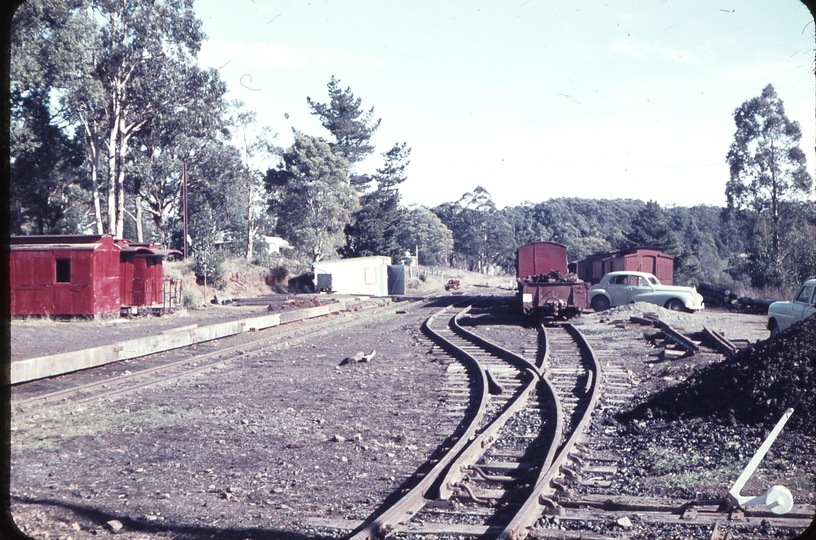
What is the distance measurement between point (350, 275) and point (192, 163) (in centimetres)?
1384

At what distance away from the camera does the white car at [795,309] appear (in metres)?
11.3

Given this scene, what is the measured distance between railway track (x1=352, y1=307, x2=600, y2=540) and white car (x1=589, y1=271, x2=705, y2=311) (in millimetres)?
13301

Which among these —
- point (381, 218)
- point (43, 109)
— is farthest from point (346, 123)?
point (43, 109)

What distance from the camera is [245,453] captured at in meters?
5.98

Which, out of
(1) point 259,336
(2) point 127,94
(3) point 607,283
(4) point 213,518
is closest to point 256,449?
(4) point 213,518

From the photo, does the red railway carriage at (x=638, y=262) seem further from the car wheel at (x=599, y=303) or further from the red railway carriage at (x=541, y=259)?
the red railway carriage at (x=541, y=259)

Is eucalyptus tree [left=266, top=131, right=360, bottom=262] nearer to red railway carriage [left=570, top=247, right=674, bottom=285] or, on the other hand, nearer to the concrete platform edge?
red railway carriage [left=570, top=247, right=674, bottom=285]

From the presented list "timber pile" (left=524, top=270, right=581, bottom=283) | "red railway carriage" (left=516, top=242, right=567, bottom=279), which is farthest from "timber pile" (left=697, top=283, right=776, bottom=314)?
"timber pile" (left=524, top=270, right=581, bottom=283)

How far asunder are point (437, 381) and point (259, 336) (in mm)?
8522

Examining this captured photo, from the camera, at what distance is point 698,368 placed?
413 inches

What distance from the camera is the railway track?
416 centimetres

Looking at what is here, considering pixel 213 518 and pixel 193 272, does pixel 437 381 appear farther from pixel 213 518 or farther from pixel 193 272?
pixel 193 272

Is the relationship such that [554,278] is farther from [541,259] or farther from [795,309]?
[795,309]

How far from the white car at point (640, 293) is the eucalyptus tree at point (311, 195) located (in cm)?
2957
